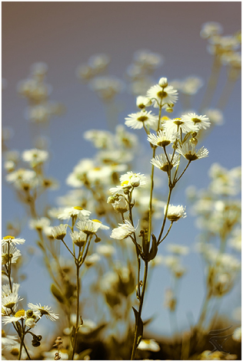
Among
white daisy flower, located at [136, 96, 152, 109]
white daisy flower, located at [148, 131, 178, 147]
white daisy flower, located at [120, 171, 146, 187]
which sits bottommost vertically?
white daisy flower, located at [120, 171, 146, 187]

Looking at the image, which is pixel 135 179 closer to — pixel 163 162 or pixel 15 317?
pixel 163 162

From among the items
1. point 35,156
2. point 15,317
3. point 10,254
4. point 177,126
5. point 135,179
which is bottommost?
point 15,317

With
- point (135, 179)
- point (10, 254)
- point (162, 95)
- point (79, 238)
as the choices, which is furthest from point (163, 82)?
point (10, 254)

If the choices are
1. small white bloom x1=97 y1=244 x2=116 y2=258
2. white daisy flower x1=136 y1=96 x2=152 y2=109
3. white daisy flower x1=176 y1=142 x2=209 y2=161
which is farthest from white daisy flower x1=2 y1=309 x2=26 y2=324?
small white bloom x1=97 y1=244 x2=116 y2=258

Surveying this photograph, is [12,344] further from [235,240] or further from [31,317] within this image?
[235,240]

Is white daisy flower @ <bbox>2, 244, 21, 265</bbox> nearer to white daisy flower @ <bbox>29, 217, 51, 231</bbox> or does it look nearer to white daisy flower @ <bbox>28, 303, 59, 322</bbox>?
white daisy flower @ <bbox>28, 303, 59, 322</bbox>
